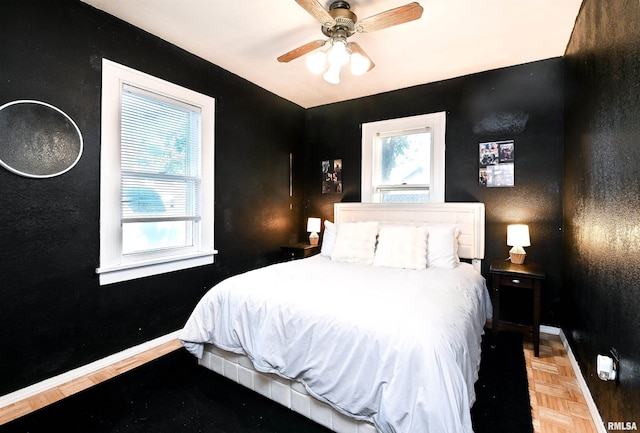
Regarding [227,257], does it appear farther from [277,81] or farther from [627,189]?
[627,189]

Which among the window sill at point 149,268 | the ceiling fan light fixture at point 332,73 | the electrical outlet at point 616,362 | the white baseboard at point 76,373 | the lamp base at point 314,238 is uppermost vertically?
the ceiling fan light fixture at point 332,73

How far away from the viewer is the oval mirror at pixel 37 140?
190 cm

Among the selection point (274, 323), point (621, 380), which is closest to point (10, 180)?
point (274, 323)

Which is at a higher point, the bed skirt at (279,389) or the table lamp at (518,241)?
the table lamp at (518,241)

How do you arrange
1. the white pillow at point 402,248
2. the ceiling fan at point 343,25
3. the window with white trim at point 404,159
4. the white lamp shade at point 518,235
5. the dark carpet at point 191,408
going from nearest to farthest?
the dark carpet at point 191,408, the ceiling fan at point 343,25, the white pillow at point 402,248, the white lamp shade at point 518,235, the window with white trim at point 404,159

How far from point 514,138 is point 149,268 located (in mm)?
3689

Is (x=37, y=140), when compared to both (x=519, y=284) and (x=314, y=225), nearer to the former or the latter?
(x=314, y=225)

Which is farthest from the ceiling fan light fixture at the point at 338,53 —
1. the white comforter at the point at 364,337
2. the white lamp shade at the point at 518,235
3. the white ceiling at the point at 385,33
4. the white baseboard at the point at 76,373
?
the white baseboard at the point at 76,373

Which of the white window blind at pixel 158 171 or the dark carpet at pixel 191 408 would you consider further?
the white window blind at pixel 158 171

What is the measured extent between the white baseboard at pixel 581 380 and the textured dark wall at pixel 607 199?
0.21 feet

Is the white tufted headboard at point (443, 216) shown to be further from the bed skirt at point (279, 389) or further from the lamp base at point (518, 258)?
the bed skirt at point (279, 389)

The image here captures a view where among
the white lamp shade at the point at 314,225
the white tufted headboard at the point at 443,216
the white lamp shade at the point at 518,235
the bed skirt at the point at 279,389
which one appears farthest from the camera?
the white lamp shade at the point at 314,225

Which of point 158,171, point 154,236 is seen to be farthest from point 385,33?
point 154,236

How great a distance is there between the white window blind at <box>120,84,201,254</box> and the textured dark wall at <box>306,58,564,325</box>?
2.41 meters
